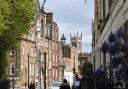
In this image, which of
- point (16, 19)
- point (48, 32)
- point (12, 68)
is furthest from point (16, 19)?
point (48, 32)

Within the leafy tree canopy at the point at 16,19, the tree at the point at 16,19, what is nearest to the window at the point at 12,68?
the tree at the point at 16,19

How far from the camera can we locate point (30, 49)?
10956cm

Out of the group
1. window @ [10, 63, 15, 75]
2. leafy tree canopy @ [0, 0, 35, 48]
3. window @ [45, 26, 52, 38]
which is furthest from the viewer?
window @ [45, 26, 52, 38]

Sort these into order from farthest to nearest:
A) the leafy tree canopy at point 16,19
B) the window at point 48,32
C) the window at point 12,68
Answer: the window at point 48,32, the window at point 12,68, the leafy tree canopy at point 16,19

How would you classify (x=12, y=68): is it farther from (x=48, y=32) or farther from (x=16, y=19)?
(x=16, y=19)

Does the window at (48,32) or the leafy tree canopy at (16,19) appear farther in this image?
the window at (48,32)

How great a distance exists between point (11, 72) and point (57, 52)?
36322 mm

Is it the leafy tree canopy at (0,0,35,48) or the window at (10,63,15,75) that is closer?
the leafy tree canopy at (0,0,35,48)

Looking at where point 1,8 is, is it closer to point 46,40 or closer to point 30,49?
point 30,49

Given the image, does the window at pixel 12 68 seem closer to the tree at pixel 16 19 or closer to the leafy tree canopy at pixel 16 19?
the tree at pixel 16 19

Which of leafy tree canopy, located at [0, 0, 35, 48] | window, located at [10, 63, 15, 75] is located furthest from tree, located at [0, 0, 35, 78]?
window, located at [10, 63, 15, 75]

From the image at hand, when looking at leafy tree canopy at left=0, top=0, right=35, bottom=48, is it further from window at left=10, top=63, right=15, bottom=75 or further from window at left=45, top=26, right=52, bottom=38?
window at left=45, top=26, right=52, bottom=38

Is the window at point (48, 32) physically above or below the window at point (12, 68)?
above

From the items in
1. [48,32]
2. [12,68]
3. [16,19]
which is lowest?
[12,68]
